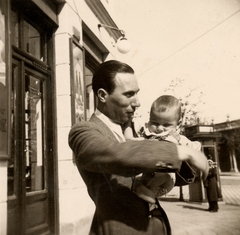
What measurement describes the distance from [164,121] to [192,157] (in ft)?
1.97

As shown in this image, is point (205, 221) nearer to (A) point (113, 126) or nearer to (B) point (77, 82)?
(B) point (77, 82)

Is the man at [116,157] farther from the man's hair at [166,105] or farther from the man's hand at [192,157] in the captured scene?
the man's hair at [166,105]

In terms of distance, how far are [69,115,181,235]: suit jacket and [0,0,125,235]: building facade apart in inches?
85.5

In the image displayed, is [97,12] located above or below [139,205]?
above

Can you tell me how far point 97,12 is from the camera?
19.9 feet

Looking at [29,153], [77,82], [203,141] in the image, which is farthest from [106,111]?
[203,141]

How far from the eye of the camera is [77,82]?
4812 mm

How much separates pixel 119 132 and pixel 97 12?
5395 millimetres

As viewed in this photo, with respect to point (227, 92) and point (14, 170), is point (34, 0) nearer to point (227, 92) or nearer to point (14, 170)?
point (14, 170)

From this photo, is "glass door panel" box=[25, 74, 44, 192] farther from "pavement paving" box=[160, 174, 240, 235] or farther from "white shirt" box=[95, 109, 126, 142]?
"white shirt" box=[95, 109, 126, 142]

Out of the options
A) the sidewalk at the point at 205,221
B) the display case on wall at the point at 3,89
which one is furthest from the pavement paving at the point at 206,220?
the display case on wall at the point at 3,89

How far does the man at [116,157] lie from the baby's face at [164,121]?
0.29 meters

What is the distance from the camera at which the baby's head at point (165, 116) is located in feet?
4.55

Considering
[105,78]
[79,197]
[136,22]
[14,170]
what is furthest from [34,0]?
[105,78]
